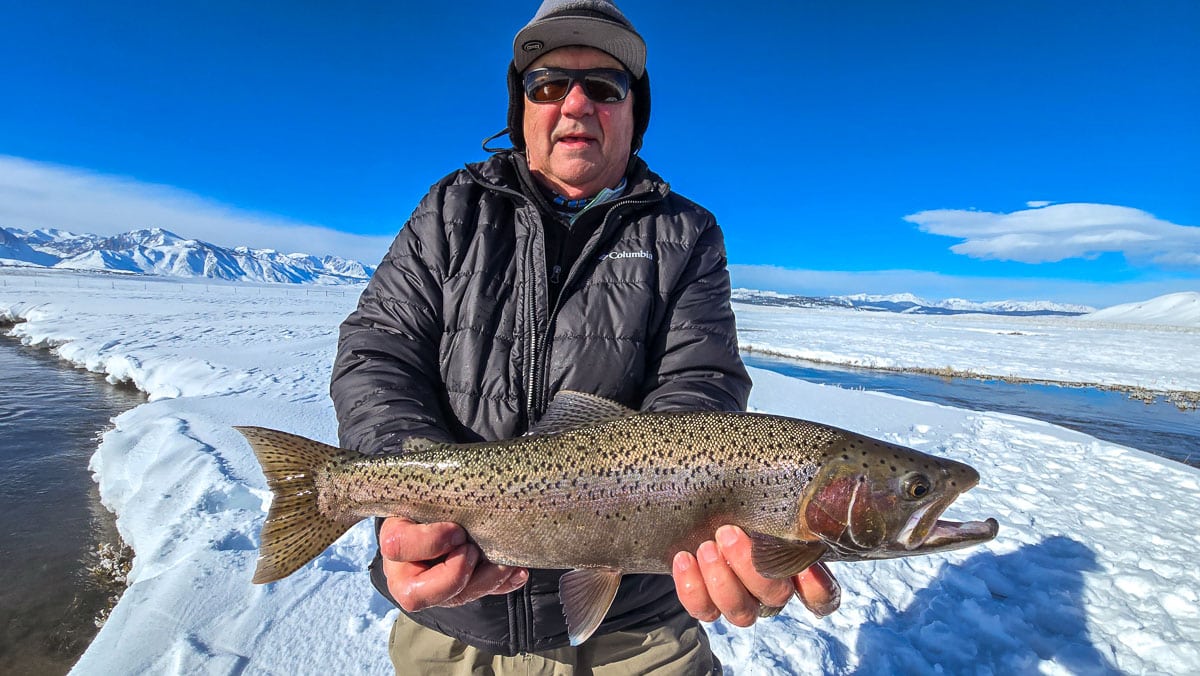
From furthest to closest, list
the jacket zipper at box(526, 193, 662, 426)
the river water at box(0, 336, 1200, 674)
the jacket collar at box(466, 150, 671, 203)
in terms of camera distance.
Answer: the river water at box(0, 336, 1200, 674), the jacket collar at box(466, 150, 671, 203), the jacket zipper at box(526, 193, 662, 426)

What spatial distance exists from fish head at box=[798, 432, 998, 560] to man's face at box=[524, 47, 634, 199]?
181 centimetres

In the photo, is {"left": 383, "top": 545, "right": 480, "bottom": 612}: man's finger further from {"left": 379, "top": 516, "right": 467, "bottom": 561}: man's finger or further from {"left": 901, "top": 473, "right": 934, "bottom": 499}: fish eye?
{"left": 901, "top": 473, "right": 934, "bottom": 499}: fish eye

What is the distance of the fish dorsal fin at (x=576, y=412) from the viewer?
2453mm

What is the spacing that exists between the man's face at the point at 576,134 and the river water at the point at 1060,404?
15.0 meters

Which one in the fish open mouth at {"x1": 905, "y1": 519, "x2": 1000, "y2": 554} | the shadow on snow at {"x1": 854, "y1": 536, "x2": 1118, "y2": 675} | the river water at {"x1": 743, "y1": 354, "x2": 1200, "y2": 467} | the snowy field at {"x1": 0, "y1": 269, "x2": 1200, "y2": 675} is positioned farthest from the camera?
the river water at {"x1": 743, "y1": 354, "x2": 1200, "y2": 467}

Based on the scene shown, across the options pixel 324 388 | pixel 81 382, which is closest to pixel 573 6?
pixel 324 388

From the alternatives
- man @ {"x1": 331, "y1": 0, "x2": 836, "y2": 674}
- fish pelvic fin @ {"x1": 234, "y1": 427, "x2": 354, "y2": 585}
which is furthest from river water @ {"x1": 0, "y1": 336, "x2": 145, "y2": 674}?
man @ {"x1": 331, "y1": 0, "x2": 836, "y2": 674}

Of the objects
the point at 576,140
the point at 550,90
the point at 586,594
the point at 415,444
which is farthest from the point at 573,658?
the point at 550,90

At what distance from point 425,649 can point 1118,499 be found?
9.44 metres

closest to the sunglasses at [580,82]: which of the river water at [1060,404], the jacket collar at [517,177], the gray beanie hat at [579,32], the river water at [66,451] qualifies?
the gray beanie hat at [579,32]

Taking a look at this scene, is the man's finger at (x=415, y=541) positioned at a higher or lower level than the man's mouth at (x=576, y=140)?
lower

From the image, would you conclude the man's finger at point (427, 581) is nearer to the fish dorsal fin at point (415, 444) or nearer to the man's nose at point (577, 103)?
the fish dorsal fin at point (415, 444)

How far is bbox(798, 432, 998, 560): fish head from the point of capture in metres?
2.31

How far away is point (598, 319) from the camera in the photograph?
8.45 ft
